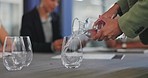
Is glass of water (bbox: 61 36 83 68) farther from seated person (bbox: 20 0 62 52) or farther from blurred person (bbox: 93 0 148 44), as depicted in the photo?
seated person (bbox: 20 0 62 52)

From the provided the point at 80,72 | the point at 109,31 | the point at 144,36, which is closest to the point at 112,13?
the point at 144,36

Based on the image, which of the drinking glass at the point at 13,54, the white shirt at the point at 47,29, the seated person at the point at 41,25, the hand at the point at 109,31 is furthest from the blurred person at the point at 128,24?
the white shirt at the point at 47,29

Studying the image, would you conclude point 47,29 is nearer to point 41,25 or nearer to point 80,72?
point 41,25

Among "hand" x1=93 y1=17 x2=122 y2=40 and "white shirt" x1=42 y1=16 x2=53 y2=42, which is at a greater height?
"hand" x1=93 y1=17 x2=122 y2=40

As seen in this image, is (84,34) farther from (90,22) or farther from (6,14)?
(6,14)

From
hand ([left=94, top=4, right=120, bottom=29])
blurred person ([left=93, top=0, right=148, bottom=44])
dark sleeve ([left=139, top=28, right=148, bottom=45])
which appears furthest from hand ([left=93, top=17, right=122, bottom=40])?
dark sleeve ([left=139, top=28, right=148, bottom=45])

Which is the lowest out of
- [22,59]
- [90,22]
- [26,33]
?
[26,33]

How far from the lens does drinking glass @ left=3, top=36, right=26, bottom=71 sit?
1264 millimetres

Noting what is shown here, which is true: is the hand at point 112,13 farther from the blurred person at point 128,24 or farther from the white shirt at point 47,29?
the white shirt at point 47,29

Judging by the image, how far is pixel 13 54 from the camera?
1273mm

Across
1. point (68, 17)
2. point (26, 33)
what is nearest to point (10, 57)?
point (26, 33)

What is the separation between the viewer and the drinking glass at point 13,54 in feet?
4.15

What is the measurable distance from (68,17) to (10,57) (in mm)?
3129

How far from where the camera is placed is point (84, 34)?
1.42m
